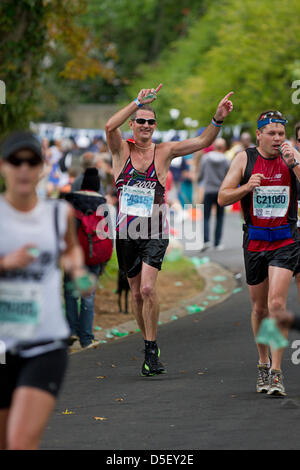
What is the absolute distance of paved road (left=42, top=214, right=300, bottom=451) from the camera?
6512 mm

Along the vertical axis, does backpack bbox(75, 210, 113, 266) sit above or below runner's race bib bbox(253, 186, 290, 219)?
below

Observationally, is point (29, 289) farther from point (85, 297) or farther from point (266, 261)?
point (85, 297)

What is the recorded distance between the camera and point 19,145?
475 centimetres

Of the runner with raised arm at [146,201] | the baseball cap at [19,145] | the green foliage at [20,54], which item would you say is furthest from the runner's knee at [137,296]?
the green foliage at [20,54]

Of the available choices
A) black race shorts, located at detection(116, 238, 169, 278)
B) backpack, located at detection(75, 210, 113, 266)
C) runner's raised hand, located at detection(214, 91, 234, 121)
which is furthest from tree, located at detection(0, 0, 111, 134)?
runner's raised hand, located at detection(214, 91, 234, 121)

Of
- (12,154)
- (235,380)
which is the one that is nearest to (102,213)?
(235,380)

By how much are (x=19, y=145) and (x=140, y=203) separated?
4232 millimetres

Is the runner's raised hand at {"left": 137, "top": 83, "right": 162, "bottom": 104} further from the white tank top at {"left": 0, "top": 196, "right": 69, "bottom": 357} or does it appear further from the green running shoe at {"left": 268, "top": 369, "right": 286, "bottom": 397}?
the white tank top at {"left": 0, "top": 196, "right": 69, "bottom": 357}

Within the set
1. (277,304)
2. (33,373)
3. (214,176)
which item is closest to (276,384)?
(277,304)

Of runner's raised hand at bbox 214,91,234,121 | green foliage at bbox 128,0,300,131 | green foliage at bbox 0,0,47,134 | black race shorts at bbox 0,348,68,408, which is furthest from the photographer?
green foliage at bbox 128,0,300,131

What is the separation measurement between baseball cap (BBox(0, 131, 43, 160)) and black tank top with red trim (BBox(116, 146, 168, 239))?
13.5 ft

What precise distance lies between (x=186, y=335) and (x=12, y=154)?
6.74 meters

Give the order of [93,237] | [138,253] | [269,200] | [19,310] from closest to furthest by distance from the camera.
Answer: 1. [19,310]
2. [269,200]
3. [138,253]
4. [93,237]
